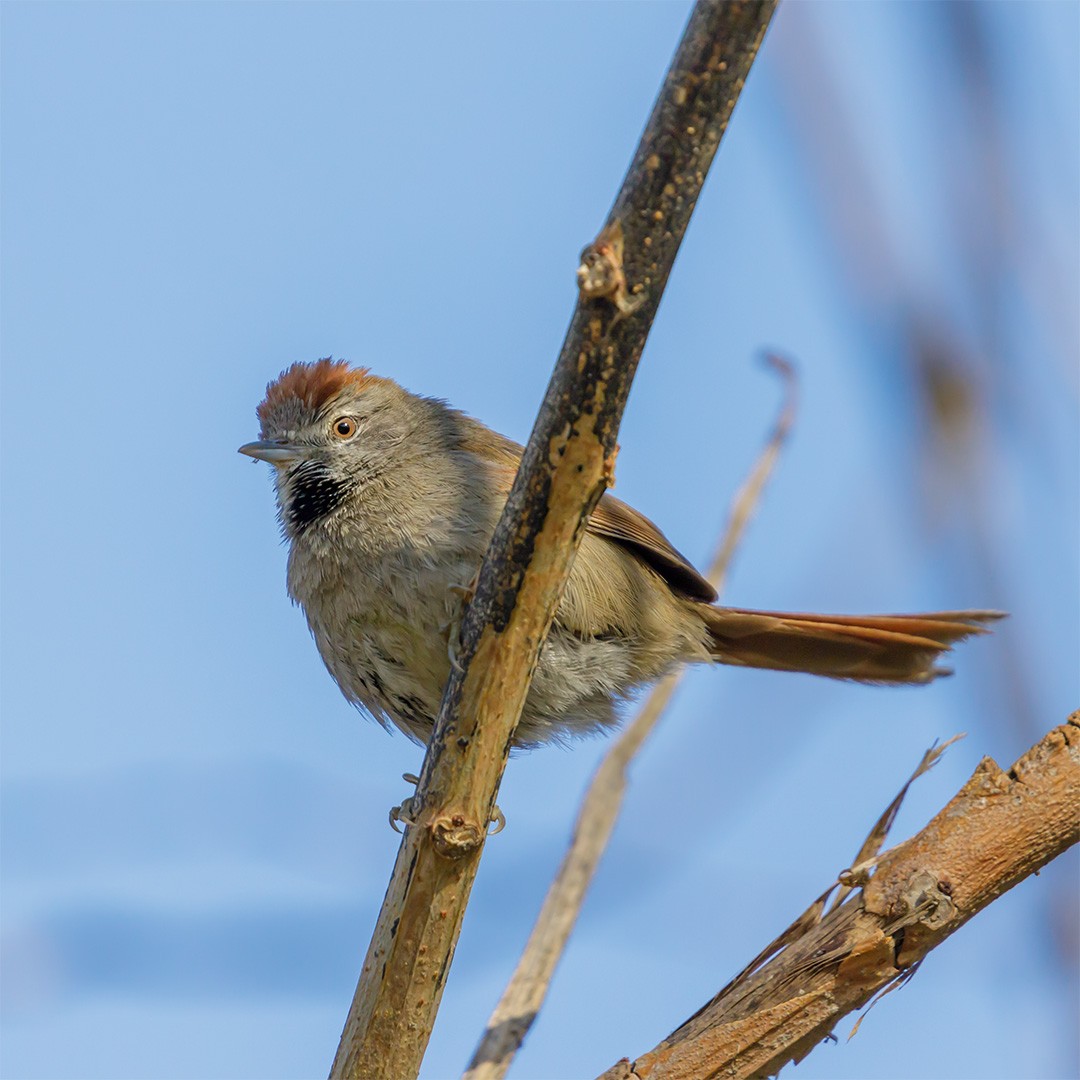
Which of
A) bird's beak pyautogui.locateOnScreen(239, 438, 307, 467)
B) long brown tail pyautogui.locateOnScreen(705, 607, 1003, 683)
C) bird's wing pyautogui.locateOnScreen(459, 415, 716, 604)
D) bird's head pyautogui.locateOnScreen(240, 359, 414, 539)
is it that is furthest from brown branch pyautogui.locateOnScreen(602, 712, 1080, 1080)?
bird's beak pyautogui.locateOnScreen(239, 438, 307, 467)

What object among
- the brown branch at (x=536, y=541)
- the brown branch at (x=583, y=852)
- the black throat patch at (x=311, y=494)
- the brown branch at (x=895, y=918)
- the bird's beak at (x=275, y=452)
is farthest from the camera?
the bird's beak at (x=275, y=452)

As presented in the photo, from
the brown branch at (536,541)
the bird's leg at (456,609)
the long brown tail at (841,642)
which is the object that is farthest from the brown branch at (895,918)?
the long brown tail at (841,642)

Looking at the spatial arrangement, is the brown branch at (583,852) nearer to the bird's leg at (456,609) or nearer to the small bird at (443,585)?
the small bird at (443,585)

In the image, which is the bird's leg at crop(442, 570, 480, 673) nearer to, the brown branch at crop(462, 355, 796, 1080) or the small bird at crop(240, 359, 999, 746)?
the small bird at crop(240, 359, 999, 746)

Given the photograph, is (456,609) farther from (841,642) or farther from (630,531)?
(841,642)

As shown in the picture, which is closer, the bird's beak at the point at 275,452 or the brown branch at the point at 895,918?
the brown branch at the point at 895,918

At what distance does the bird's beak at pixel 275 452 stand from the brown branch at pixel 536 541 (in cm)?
223

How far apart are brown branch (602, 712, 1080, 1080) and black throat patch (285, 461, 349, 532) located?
2454mm

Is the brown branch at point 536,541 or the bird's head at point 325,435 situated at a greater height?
the bird's head at point 325,435

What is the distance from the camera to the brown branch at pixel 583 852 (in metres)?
3.51

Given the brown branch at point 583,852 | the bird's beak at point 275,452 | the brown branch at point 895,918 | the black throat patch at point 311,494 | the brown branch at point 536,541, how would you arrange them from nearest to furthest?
the brown branch at point 536,541 < the brown branch at point 895,918 < the brown branch at point 583,852 < the black throat patch at point 311,494 < the bird's beak at point 275,452

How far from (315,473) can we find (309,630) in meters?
0.59

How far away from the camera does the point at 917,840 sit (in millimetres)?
2662

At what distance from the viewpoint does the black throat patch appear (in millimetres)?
4691
